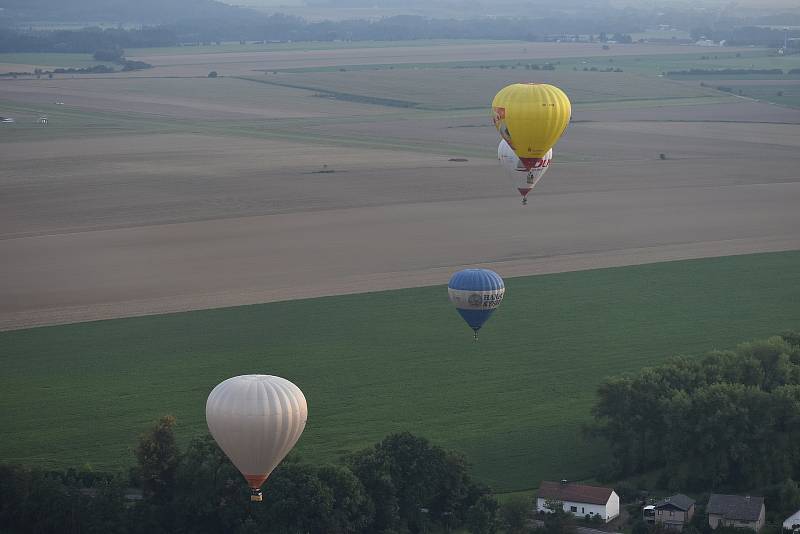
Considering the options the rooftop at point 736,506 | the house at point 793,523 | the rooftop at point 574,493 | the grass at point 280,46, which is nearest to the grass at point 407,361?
the rooftop at point 574,493

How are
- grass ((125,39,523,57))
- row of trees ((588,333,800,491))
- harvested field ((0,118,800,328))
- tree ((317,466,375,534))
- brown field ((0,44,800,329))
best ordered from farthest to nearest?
grass ((125,39,523,57)) → brown field ((0,44,800,329)) → harvested field ((0,118,800,328)) → row of trees ((588,333,800,491)) → tree ((317,466,375,534))

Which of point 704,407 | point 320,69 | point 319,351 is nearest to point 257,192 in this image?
point 319,351

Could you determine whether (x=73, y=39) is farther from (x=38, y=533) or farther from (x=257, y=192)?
(x=38, y=533)

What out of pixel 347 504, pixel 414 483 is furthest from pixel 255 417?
pixel 414 483

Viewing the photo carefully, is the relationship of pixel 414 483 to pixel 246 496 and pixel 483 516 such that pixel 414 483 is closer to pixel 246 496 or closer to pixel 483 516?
pixel 483 516

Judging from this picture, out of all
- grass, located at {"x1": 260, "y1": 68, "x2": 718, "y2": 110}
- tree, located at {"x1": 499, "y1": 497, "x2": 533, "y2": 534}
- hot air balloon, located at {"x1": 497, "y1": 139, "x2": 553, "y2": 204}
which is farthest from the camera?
grass, located at {"x1": 260, "y1": 68, "x2": 718, "y2": 110}

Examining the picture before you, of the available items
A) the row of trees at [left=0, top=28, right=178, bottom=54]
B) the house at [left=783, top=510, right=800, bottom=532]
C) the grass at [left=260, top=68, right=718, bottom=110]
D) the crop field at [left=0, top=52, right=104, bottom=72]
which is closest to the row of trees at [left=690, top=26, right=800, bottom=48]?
the grass at [left=260, top=68, right=718, bottom=110]

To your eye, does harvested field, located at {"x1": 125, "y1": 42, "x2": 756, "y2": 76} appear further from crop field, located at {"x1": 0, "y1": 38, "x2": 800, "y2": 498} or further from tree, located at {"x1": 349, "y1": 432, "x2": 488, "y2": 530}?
tree, located at {"x1": 349, "y1": 432, "x2": 488, "y2": 530}
